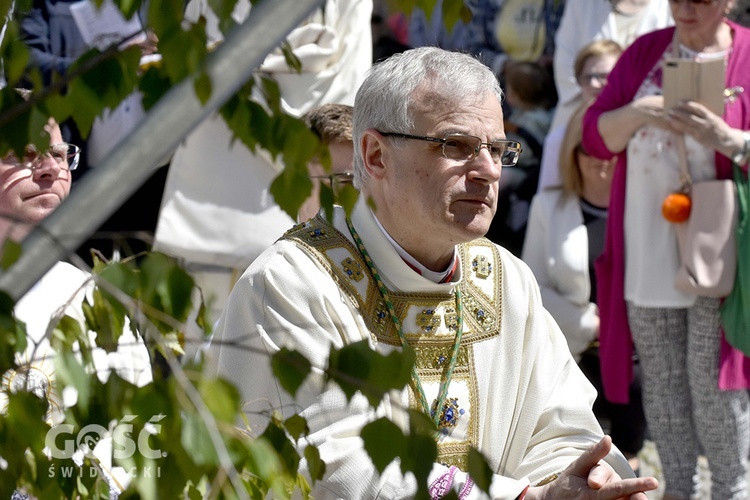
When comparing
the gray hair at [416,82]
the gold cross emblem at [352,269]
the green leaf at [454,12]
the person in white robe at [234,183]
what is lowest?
the person in white robe at [234,183]

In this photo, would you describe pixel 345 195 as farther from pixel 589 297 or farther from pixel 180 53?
pixel 589 297

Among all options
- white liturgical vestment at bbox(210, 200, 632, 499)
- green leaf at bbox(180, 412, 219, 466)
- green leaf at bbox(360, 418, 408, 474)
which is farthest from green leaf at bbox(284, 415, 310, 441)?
white liturgical vestment at bbox(210, 200, 632, 499)

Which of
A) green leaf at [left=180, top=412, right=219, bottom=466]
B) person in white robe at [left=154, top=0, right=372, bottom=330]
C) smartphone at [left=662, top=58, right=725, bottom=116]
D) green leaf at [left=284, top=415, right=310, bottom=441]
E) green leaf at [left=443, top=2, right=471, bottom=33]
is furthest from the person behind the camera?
person in white robe at [left=154, top=0, right=372, bottom=330]

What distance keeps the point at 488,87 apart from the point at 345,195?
152cm

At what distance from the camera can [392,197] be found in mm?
3416

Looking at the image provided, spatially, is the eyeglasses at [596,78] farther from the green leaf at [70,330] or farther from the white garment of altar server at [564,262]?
the green leaf at [70,330]

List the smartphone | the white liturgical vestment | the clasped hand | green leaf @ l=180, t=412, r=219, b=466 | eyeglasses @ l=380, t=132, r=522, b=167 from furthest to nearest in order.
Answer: the smartphone < eyeglasses @ l=380, t=132, r=522, b=167 < the white liturgical vestment < the clasped hand < green leaf @ l=180, t=412, r=219, b=466

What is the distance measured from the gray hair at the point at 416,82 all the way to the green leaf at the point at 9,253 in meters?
1.99

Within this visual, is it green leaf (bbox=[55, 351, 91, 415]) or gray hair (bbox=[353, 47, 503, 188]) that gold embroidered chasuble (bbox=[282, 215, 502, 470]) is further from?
green leaf (bbox=[55, 351, 91, 415])

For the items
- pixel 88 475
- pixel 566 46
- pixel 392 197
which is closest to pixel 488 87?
pixel 392 197

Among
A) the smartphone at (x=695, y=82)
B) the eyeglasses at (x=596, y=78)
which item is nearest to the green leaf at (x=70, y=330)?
the smartphone at (x=695, y=82)

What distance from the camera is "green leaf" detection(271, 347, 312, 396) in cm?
161

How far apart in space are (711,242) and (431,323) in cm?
191

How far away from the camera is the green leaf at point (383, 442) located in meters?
1.57
